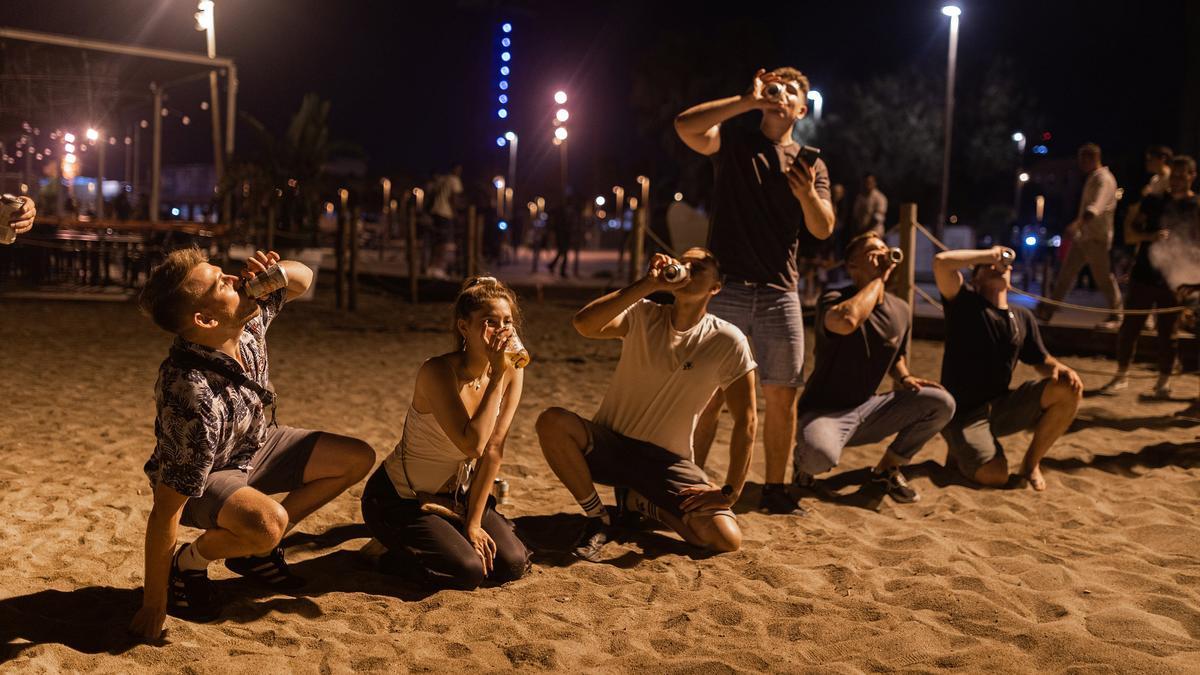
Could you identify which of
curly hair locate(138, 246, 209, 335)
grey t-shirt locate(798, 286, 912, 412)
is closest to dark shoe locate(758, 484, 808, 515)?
grey t-shirt locate(798, 286, 912, 412)

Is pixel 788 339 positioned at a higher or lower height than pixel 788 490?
higher

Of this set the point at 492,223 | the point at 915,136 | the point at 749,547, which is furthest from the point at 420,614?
the point at 915,136

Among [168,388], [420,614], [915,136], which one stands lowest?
[420,614]

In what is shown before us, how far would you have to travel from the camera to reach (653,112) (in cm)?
4109

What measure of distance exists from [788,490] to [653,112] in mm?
37470

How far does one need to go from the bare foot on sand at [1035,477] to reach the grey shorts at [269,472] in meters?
3.71

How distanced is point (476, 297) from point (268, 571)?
125 centimetres

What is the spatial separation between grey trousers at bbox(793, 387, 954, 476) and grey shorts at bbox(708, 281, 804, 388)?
0.46 meters

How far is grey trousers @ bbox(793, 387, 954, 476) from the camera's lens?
4.91 meters

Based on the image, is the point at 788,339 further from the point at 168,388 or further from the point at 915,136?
the point at 915,136

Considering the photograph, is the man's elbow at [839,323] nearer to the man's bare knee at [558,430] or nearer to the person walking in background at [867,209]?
the man's bare knee at [558,430]

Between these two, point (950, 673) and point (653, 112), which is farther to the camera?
point (653, 112)

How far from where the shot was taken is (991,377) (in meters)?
5.35

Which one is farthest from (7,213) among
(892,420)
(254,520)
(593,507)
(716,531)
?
(892,420)
